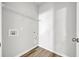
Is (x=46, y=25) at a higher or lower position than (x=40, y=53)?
higher

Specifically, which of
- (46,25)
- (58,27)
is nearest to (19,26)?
(46,25)

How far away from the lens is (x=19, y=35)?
4.57 feet

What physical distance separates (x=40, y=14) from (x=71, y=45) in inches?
19.6

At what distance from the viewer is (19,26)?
1.38 meters

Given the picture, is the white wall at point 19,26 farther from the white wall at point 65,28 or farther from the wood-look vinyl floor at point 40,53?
the white wall at point 65,28

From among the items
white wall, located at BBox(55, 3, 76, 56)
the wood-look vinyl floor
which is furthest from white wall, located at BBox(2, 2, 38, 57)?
white wall, located at BBox(55, 3, 76, 56)

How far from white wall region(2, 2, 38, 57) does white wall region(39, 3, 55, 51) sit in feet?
0.22

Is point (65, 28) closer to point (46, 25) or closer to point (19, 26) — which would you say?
point (46, 25)

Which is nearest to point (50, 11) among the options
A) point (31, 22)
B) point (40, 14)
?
point (40, 14)

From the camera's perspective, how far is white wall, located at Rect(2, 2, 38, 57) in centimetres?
137

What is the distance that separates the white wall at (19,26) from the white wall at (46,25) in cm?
7

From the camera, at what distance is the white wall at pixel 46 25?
139 centimetres

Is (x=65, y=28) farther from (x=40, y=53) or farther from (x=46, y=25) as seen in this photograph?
(x=40, y=53)

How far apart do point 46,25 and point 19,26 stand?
0.31m
